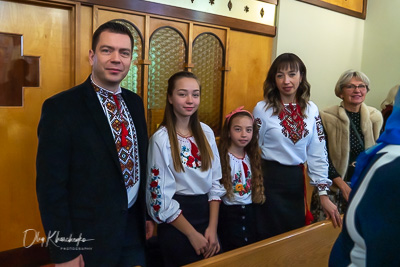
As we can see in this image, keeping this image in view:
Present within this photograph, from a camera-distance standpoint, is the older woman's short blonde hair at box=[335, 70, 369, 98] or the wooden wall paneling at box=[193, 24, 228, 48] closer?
the older woman's short blonde hair at box=[335, 70, 369, 98]

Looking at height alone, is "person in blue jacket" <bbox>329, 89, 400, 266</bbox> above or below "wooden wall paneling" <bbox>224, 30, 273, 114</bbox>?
below

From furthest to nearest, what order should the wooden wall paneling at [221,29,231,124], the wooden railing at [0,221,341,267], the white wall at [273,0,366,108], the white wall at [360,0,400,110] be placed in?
1. the white wall at [360,0,400,110]
2. the white wall at [273,0,366,108]
3. the wooden wall paneling at [221,29,231,124]
4. the wooden railing at [0,221,341,267]

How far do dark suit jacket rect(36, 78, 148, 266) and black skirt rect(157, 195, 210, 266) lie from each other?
0.23 m

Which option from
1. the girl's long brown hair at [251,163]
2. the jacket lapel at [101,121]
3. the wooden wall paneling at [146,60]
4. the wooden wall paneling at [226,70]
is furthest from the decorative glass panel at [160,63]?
the jacket lapel at [101,121]

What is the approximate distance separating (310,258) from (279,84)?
853mm

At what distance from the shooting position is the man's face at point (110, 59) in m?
1.26

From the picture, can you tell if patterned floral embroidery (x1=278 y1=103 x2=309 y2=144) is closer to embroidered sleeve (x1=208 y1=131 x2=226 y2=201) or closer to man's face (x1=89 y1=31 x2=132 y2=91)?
embroidered sleeve (x1=208 y1=131 x2=226 y2=201)

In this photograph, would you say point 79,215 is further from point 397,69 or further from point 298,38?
point 397,69

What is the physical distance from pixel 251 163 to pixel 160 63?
1.22 metres

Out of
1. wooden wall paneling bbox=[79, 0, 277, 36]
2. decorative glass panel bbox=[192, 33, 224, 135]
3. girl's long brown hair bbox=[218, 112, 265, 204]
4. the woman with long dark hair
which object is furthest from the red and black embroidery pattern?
decorative glass panel bbox=[192, 33, 224, 135]

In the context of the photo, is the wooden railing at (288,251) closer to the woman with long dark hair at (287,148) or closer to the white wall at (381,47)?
the woman with long dark hair at (287,148)

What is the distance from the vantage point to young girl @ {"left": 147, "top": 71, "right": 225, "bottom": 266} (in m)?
1.42

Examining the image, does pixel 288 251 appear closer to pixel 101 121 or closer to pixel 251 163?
pixel 251 163

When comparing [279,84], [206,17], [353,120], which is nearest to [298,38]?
[206,17]
